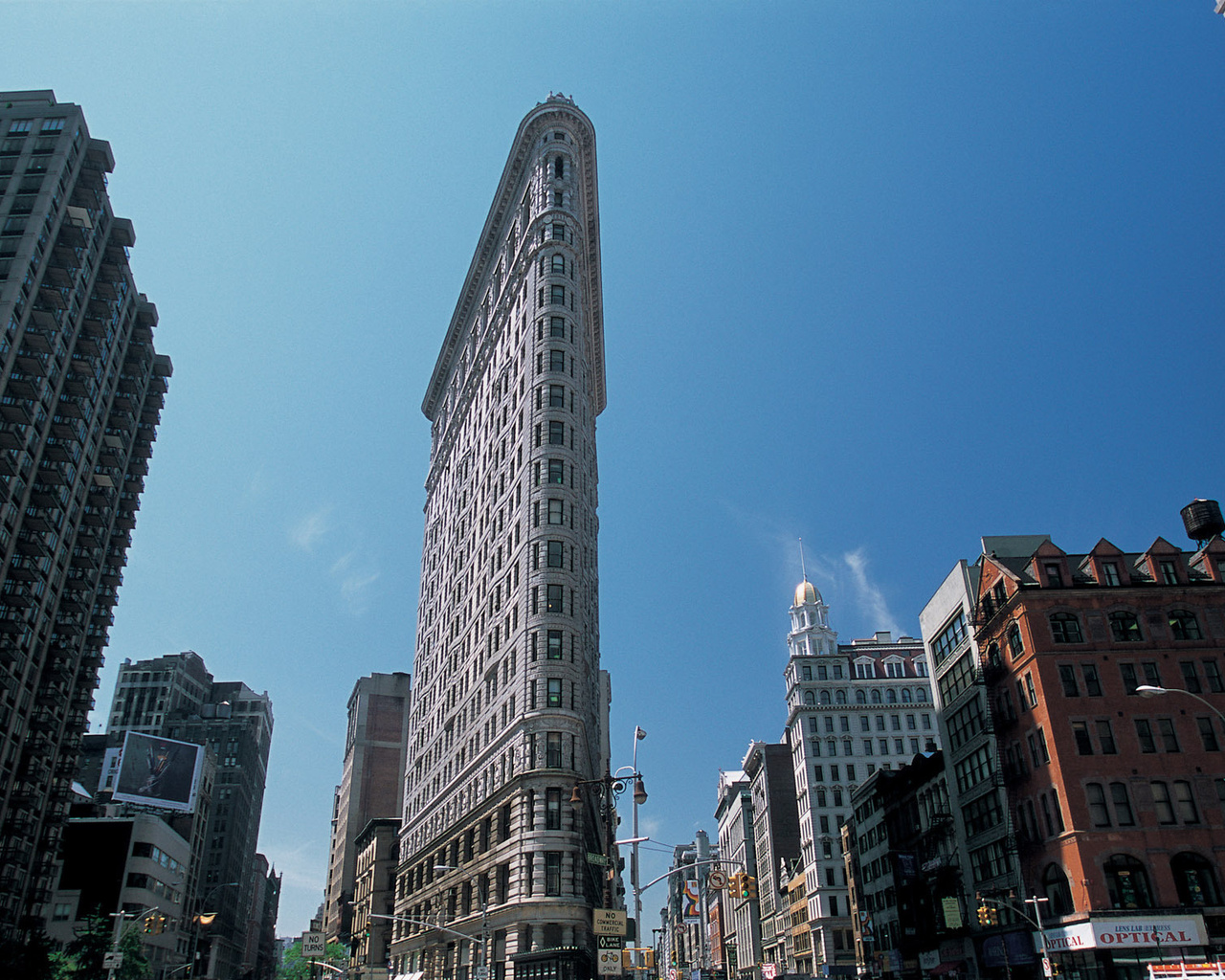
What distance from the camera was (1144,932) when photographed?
4756 centimetres

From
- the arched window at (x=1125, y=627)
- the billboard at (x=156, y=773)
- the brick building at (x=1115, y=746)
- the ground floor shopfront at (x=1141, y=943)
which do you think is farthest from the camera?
the billboard at (x=156, y=773)

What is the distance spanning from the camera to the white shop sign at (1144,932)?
155 ft

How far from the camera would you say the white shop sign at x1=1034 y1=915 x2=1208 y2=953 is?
47219 millimetres

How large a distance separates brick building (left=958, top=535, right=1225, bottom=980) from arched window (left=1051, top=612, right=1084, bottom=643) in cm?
8

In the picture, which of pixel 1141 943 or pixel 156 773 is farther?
pixel 156 773

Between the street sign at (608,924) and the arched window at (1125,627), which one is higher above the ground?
the arched window at (1125,627)

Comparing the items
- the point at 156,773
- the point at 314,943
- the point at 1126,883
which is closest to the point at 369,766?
the point at 156,773

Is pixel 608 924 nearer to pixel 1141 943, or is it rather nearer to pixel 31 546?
pixel 1141 943

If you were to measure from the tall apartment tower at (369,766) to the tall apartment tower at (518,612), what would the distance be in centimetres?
6906

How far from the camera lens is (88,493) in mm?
93875

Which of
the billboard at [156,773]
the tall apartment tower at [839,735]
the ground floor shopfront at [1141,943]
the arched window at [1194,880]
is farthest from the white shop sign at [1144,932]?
the billboard at [156,773]

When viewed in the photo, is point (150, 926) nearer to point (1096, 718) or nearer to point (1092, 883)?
point (1092, 883)

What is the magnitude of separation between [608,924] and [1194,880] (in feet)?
104

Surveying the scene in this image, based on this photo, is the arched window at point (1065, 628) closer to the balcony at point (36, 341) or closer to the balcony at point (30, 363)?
the balcony at point (30, 363)
